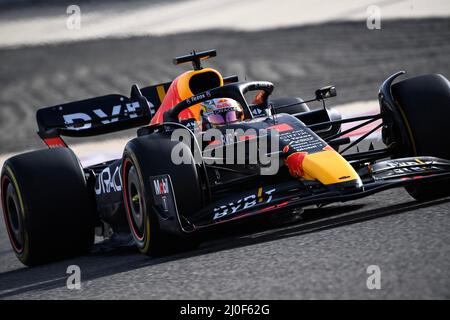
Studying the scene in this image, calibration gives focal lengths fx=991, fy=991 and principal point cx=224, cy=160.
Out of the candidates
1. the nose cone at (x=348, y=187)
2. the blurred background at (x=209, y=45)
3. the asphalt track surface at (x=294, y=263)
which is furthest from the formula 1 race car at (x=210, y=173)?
the blurred background at (x=209, y=45)

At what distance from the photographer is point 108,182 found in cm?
741

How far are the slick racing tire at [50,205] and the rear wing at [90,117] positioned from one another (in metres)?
1.20

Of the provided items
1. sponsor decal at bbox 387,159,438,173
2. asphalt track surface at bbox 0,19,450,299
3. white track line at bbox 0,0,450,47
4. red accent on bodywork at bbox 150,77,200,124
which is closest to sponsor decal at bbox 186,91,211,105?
red accent on bodywork at bbox 150,77,200,124

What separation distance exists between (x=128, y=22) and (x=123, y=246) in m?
13.5

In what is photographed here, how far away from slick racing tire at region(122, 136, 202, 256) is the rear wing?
7.34ft

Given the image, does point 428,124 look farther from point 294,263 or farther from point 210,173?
point 294,263

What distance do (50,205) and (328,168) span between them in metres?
2.21

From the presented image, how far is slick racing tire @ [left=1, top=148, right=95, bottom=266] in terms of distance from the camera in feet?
24.1

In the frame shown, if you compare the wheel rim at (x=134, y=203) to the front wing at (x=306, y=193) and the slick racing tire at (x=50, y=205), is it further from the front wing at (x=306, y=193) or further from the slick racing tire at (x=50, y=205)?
the slick racing tire at (x=50, y=205)

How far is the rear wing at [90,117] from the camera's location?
8797 mm

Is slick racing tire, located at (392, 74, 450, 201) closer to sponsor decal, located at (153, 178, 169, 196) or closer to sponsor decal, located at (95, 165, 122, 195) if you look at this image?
sponsor decal, located at (153, 178, 169, 196)

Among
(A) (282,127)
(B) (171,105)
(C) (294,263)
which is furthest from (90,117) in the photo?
(C) (294,263)

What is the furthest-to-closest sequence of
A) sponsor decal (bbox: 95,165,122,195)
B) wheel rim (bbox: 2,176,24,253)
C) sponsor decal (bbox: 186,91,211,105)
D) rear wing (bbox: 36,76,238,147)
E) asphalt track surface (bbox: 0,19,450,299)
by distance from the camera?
rear wing (bbox: 36,76,238,147) < wheel rim (bbox: 2,176,24,253) < sponsor decal (bbox: 186,91,211,105) < sponsor decal (bbox: 95,165,122,195) < asphalt track surface (bbox: 0,19,450,299)

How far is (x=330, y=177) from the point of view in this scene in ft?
20.7
